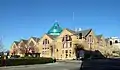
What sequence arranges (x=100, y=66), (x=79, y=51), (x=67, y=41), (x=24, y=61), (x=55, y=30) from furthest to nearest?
(x=55, y=30), (x=67, y=41), (x=79, y=51), (x=24, y=61), (x=100, y=66)

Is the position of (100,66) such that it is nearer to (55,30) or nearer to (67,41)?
(67,41)

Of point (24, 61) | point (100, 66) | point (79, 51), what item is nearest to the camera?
point (100, 66)

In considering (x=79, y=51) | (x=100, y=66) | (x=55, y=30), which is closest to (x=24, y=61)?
(x=100, y=66)

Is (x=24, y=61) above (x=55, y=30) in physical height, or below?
below

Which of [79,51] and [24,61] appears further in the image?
[79,51]

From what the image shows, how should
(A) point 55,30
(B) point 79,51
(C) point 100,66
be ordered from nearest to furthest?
(C) point 100,66 < (B) point 79,51 < (A) point 55,30

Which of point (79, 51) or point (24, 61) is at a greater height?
point (79, 51)

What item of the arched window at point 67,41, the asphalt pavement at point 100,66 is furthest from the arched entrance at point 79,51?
the asphalt pavement at point 100,66

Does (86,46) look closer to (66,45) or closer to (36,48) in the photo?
(66,45)

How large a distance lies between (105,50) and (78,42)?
16926mm

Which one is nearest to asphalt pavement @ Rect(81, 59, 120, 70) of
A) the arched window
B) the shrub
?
the shrub

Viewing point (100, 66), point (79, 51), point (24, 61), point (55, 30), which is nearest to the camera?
point (100, 66)

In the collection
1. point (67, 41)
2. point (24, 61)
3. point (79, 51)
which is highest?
point (67, 41)

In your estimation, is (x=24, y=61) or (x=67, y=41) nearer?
(x=24, y=61)
